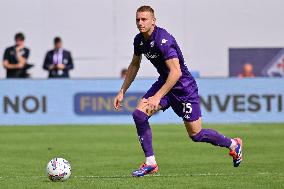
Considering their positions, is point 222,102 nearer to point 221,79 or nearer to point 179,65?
point 221,79

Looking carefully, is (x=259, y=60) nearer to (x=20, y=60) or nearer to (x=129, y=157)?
(x=20, y=60)

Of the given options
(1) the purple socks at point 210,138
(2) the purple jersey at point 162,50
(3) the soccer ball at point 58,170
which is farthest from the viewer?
(1) the purple socks at point 210,138

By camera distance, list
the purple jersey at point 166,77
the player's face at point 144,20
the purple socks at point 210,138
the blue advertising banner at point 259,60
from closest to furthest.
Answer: the player's face at point 144,20, the purple jersey at point 166,77, the purple socks at point 210,138, the blue advertising banner at point 259,60

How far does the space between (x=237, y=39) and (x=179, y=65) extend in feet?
69.0

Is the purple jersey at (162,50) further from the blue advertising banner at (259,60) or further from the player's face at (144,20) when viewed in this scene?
the blue advertising banner at (259,60)

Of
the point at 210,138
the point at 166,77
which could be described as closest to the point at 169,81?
the point at 166,77

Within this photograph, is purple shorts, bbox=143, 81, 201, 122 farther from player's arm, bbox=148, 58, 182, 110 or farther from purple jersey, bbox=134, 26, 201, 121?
player's arm, bbox=148, 58, 182, 110

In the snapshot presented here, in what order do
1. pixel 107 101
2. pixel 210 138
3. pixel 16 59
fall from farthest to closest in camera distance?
pixel 16 59 → pixel 107 101 → pixel 210 138

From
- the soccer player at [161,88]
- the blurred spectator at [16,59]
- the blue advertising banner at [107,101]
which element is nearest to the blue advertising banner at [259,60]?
the blue advertising banner at [107,101]

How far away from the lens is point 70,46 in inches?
1315

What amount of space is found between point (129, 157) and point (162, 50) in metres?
3.91

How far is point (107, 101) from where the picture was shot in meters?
24.6

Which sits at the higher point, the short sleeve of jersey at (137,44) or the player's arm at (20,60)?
the short sleeve of jersey at (137,44)

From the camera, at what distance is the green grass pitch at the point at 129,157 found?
12.4 metres
